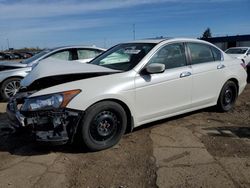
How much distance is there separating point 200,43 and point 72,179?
12.2 ft

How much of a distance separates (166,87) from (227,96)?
6.77 ft

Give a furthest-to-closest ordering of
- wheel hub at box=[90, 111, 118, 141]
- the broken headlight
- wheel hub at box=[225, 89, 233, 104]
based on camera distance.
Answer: wheel hub at box=[225, 89, 233, 104]
wheel hub at box=[90, 111, 118, 141]
the broken headlight

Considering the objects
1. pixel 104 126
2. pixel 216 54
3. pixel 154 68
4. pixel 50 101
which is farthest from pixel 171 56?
pixel 50 101

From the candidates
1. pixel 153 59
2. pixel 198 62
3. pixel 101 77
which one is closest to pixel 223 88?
pixel 198 62

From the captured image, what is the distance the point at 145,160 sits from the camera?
4344mm

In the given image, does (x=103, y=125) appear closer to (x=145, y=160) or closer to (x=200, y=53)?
(x=145, y=160)

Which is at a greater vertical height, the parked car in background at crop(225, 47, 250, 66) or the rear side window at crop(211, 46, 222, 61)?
the rear side window at crop(211, 46, 222, 61)

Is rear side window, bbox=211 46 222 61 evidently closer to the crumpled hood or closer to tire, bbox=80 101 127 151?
the crumpled hood

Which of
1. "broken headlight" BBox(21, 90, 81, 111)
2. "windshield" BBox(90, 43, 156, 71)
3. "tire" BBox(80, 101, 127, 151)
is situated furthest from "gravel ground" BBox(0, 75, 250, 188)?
"windshield" BBox(90, 43, 156, 71)

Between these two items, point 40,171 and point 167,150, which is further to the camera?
point 167,150

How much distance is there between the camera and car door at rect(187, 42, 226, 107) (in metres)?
5.92

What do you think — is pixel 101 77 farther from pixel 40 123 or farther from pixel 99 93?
pixel 40 123

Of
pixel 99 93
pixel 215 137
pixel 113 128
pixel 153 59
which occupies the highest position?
pixel 153 59

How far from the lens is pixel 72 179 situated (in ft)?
12.5
